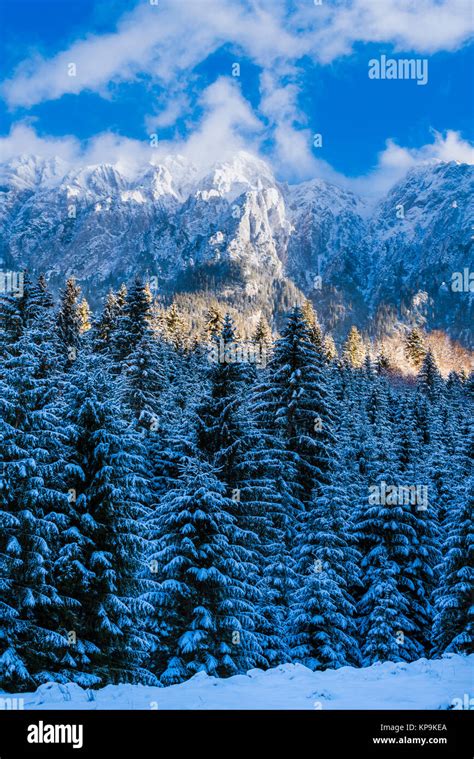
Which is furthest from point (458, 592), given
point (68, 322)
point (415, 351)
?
point (415, 351)

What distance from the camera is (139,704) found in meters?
9.61

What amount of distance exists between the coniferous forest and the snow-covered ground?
542cm

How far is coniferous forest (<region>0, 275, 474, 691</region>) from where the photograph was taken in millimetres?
16688

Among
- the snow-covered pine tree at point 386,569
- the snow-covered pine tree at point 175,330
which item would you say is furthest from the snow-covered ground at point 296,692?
the snow-covered pine tree at point 175,330

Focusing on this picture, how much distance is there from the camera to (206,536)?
1870 cm

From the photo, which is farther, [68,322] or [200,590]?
[68,322]

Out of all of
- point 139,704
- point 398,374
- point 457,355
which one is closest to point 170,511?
point 139,704

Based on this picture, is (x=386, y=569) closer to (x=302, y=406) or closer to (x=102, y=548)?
(x=302, y=406)

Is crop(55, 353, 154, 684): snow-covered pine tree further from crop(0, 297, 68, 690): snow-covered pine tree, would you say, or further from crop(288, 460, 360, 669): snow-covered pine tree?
crop(288, 460, 360, 669): snow-covered pine tree

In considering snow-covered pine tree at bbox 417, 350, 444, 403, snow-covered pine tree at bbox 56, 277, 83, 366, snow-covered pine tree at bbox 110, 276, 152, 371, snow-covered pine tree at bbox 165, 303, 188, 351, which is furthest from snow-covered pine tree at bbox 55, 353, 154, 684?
snow-covered pine tree at bbox 417, 350, 444, 403

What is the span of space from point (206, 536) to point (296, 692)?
A: 8451 mm

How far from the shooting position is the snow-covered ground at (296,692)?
9.34 meters

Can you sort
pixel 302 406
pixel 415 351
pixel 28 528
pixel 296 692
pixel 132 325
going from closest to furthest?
pixel 296 692 → pixel 28 528 → pixel 302 406 → pixel 132 325 → pixel 415 351

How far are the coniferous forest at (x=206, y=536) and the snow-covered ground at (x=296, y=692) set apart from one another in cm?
542
